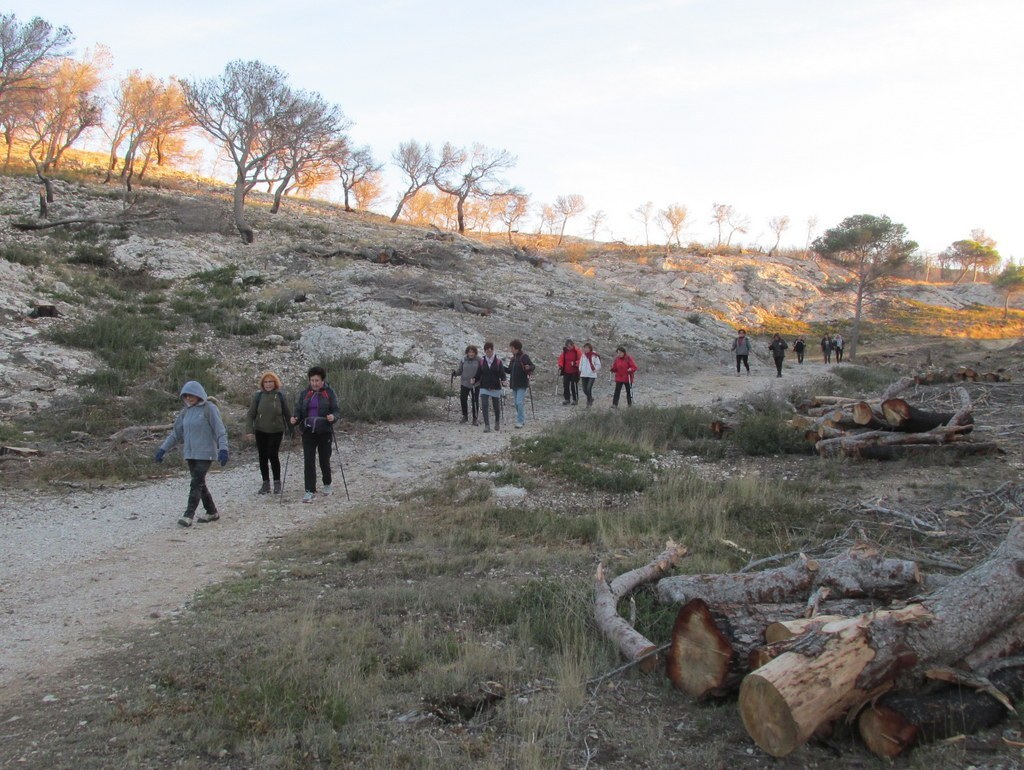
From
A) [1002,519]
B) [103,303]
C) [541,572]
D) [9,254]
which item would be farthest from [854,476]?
[9,254]

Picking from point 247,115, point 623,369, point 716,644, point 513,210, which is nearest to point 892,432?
point 623,369

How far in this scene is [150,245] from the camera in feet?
82.2

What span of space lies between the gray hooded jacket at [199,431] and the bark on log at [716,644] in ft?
18.3

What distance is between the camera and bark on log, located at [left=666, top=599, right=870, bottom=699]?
144 inches

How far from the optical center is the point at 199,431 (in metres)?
7.82

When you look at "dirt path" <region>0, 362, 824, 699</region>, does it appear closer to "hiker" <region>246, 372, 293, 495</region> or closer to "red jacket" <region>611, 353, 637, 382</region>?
"hiker" <region>246, 372, 293, 495</region>

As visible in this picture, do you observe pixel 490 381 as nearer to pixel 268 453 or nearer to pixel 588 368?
pixel 588 368

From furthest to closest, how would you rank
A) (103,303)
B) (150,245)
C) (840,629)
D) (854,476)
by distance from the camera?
(150,245) < (103,303) < (854,476) < (840,629)

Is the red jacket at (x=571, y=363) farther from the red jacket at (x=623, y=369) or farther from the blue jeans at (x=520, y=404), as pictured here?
the blue jeans at (x=520, y=404)

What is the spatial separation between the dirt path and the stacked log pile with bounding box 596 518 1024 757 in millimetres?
3625

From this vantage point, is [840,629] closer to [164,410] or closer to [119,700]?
[119,700]

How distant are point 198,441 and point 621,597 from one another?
5.09 meters

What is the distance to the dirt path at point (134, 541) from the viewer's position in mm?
4867

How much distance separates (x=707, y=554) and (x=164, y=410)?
10.4m
